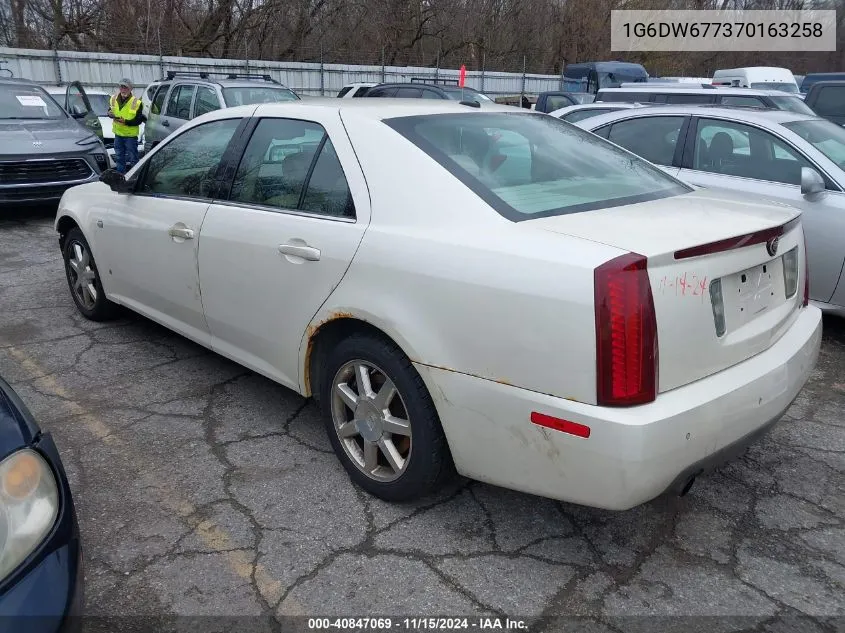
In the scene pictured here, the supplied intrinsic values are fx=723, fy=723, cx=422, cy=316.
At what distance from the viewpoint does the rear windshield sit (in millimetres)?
2746

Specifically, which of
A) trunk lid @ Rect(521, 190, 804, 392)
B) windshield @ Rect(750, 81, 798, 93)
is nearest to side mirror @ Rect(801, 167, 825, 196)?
trunk lid @ Rect(521, 190, 804, 392)

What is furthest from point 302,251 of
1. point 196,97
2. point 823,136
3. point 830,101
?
point 830,101

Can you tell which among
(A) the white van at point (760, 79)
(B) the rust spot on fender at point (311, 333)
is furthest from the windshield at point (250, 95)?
(A) the white van at point (760, 79)

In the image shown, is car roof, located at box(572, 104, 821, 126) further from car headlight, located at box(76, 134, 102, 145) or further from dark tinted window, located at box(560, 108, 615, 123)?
car headlight, located at box(76, 134, 102, 145)

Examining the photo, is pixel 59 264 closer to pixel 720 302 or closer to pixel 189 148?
pixel 189 148

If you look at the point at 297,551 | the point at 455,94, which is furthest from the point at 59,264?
the point at 455,94

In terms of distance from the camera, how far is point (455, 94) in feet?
50.9

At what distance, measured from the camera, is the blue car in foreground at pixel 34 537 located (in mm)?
1665

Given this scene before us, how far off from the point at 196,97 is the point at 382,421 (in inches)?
389

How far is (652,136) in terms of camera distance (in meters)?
5.96

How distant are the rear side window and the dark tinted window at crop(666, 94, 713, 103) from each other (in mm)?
8133

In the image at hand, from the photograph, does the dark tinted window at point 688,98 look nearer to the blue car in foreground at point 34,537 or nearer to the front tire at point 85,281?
the front tire at point 85,281

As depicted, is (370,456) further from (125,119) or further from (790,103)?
(125,119)

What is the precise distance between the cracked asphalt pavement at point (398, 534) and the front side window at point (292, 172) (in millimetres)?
1150
